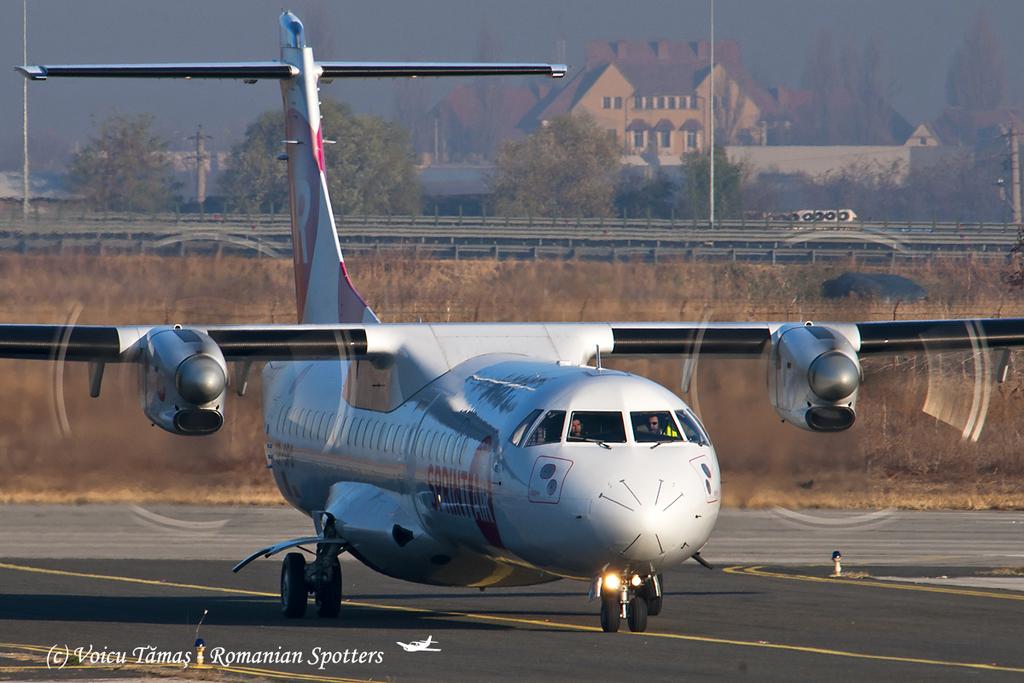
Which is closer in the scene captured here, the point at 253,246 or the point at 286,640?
the point at 286,640

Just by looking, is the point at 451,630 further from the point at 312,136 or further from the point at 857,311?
the point at 857,311

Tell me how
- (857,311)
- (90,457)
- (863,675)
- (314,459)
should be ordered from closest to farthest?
(863,675), (314,459), (90,457), (857,311)

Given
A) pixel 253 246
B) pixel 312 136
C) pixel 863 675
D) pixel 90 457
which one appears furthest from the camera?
pixel 253 246

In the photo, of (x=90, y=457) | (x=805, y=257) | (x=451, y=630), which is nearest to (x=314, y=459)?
(x=451, y=630)

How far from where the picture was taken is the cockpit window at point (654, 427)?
16.1m

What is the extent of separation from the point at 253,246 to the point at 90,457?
68.1ft

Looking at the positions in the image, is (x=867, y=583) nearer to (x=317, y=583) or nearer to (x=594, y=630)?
(x=594, y=630)

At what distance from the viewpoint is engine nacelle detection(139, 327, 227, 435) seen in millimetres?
18750

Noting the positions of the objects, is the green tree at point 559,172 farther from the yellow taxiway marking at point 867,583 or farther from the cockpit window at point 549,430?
the cockpit window at point 549,430

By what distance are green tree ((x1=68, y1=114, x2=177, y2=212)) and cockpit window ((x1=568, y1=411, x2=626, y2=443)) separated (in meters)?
59.8

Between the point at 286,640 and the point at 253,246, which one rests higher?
the point at 253,246

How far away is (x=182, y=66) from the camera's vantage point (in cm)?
2325

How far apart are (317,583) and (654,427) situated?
214 inches

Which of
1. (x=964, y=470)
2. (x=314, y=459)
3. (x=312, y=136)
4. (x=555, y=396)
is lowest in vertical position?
(x=964, y=470)
